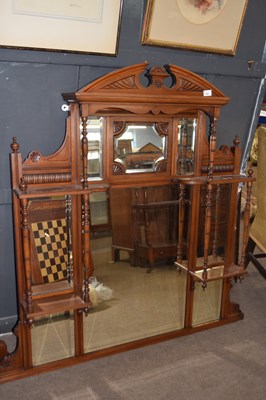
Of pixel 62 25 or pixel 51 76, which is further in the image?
pixel 51 76

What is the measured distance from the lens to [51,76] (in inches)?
70.5

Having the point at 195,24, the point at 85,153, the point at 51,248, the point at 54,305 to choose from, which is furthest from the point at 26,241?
the point at 195,24

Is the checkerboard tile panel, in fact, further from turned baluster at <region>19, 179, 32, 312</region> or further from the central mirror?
the central mirror

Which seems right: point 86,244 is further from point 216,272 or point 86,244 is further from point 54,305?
point 216,272

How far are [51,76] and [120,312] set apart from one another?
1.15 metres

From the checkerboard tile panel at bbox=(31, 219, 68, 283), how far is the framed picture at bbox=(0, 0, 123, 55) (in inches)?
29.3

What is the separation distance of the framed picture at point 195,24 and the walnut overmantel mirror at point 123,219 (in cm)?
18

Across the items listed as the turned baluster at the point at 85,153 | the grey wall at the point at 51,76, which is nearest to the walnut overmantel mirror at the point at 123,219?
the turned baluster at the point at 85,153

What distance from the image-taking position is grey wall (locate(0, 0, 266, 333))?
174 centimetres

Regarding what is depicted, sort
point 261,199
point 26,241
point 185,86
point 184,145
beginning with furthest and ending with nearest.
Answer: point 261,199 → point 184,145 → point 185,86 → point 26,241

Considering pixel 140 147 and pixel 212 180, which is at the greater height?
pixel 140 147

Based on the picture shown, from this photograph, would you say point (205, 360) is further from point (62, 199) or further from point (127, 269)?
point (62, 199)

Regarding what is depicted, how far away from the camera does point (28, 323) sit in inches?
67.9

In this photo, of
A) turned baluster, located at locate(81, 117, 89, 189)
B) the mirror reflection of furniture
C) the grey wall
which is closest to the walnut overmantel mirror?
turned baluster, located at locate(81, 117, 89, 189)
